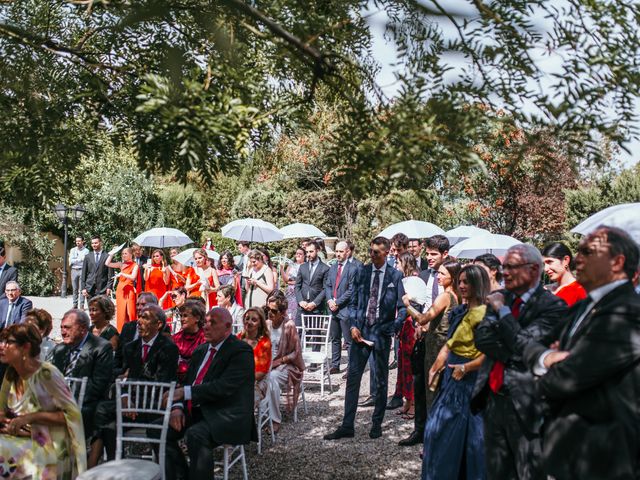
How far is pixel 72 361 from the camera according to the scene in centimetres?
602

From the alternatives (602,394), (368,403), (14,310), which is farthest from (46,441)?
(368,403)

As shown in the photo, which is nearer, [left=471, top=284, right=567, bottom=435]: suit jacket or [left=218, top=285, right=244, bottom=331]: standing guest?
[left=471, top=284, right=567, bottom=435]: suit jacket

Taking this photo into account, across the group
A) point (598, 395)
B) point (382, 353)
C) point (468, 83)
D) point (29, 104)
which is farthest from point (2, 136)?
point (382, 353)

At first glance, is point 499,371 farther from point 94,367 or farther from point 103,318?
point 103,318

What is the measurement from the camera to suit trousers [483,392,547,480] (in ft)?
13.0

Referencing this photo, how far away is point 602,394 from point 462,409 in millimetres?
2097

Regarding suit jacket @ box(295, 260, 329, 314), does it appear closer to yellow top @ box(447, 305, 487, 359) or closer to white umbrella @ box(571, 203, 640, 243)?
white umbrella @ box(571, 203, 640, 243)

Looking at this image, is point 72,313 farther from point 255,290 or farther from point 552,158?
point 255,290

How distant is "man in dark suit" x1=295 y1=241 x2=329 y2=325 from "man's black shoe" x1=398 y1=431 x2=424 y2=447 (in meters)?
4.79

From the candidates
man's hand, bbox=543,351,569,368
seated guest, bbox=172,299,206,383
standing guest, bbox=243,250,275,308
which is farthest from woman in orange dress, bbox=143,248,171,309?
man's hand, bbox=543,351,569,368

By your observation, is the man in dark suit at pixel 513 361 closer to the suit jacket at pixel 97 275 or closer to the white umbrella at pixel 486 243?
the white umbrella at pixel 486 243

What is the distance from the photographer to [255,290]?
12016 millimetres

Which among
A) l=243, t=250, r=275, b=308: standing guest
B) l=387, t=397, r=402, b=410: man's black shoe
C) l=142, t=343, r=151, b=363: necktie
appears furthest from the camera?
l=243, t=250, r=275, b=308: standing guest

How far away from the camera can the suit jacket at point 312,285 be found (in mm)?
12102
